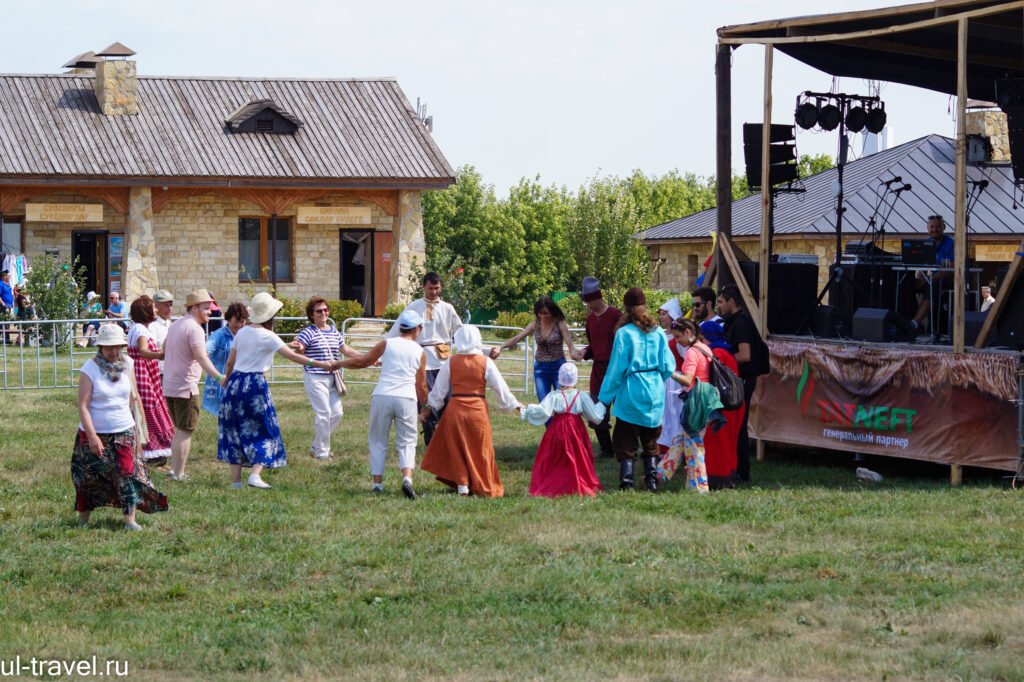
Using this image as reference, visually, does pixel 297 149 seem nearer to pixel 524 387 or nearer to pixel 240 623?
pixel 524 387

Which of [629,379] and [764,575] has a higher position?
[629,379]

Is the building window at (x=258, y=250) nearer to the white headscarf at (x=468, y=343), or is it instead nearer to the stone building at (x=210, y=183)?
the stone building at (x=210, y=183)

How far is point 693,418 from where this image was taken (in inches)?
405

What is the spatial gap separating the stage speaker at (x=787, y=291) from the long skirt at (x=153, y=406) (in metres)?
6.05

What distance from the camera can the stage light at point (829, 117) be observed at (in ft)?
48.7

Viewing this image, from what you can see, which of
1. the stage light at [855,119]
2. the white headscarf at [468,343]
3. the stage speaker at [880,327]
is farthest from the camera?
the stage light at [855,119]

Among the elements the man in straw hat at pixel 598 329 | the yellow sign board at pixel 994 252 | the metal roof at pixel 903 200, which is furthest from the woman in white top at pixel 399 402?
the yellow sign board at pixel 994 252

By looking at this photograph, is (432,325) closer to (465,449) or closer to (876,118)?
(465,449)

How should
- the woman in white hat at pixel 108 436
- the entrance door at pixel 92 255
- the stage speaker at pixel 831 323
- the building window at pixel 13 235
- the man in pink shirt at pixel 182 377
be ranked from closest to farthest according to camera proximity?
the woman in white hat at pixel 108 436 < the man in pink shirt at pixel 182 377 < the stage speaker at pixel 831 323 < the building window at pixel 13 235 < the entrance door at pixel 92 255

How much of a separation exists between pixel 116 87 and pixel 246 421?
23295 millimetres

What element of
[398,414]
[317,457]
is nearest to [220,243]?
[317,457]

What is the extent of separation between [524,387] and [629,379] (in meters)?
8.82

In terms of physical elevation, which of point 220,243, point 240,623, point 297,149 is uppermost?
point 297,149

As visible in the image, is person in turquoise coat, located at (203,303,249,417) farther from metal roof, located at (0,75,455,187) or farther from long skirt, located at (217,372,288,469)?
metal roof, located at (0,75,455,187)
